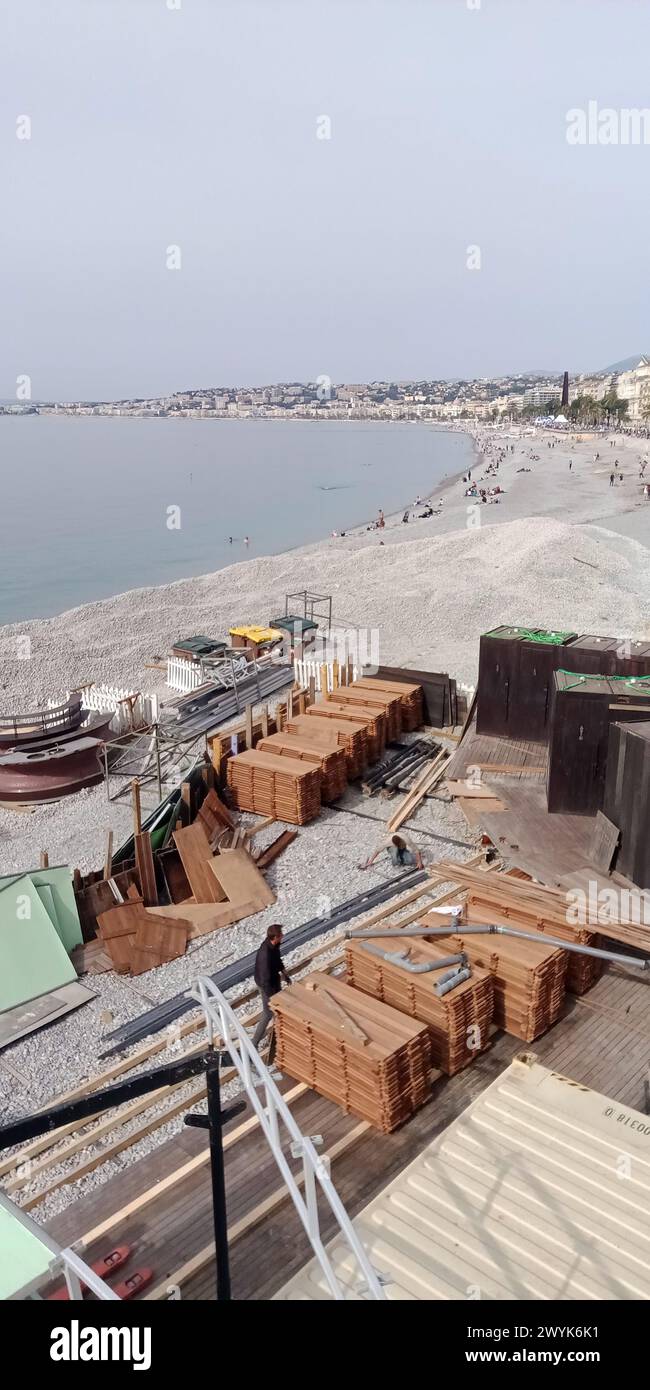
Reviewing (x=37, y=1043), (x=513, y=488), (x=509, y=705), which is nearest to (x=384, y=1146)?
(x=37, y=1043)

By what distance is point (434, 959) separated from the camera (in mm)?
10516

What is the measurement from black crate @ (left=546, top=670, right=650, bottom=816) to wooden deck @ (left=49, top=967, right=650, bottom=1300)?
531 centimetres

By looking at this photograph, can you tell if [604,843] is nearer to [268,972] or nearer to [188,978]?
[268,972]

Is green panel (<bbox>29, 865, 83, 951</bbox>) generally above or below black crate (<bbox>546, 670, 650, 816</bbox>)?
below

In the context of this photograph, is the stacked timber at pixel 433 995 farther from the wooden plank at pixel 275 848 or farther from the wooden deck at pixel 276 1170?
the wooden plank at pixel 275 848

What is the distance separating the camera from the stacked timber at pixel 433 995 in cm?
983

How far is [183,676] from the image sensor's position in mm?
32375

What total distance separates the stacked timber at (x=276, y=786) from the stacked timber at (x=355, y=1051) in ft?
→ 29.2

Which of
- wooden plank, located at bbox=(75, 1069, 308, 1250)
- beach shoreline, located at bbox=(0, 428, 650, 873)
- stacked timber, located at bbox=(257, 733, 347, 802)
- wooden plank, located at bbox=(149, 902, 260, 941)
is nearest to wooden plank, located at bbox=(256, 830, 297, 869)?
wooden plank, located at bbox=(149, 902, 260, 941)

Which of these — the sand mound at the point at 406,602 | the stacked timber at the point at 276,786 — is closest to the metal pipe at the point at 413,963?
the stacked timber at the point at 276,786

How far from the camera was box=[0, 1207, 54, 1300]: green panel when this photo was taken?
578cm

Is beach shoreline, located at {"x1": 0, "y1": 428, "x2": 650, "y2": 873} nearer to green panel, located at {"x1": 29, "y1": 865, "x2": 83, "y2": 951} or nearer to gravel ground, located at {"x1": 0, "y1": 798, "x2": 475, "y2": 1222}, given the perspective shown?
green panel, located at {"x1": 29, "y1": 865, "x2": 83, "y2": 951}

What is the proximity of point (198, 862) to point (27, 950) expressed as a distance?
11.8ft

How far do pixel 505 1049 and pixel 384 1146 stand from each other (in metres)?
2.08
